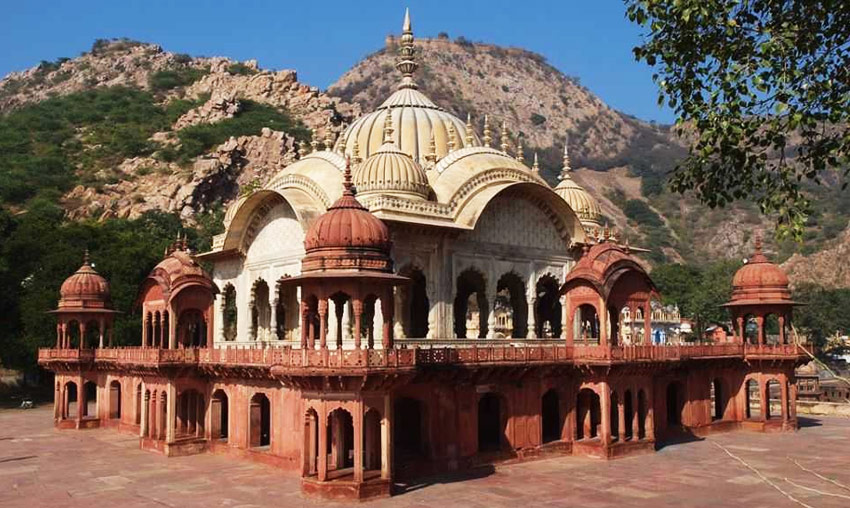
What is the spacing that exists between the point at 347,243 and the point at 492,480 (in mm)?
6205

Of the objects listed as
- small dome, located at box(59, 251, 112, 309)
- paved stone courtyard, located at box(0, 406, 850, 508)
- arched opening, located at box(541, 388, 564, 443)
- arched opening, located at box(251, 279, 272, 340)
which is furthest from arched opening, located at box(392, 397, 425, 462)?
small dome, located at box(59, 251, 112, 309)

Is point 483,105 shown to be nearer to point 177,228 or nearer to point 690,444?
point 177,228

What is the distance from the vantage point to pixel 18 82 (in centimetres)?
12106

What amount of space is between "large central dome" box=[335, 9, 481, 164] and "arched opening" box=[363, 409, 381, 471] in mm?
10941

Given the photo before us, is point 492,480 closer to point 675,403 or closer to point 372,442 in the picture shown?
point 372,442

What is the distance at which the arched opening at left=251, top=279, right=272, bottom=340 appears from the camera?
2698 cm

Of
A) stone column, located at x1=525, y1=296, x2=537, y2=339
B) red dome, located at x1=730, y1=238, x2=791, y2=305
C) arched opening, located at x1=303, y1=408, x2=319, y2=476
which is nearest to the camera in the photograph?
arched opening, located at x1=303, y1=408, x2=319, y2=476

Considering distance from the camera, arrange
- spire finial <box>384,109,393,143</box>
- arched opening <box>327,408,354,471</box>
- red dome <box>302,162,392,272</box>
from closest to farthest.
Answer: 1. red dome <box>302,162,392,272</box>
2. arched opening <box>327,408,354,471</box>
3. spire finial <box>384,109,393,143</box>

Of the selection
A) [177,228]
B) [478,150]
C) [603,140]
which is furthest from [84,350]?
[603,140]

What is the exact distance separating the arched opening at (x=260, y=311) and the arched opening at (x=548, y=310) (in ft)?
29.3

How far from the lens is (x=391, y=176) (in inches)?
909

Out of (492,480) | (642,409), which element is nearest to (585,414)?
(642,409)

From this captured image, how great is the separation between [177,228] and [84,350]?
36009mm

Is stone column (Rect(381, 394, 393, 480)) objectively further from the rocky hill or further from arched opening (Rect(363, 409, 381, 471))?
the rocky hill
